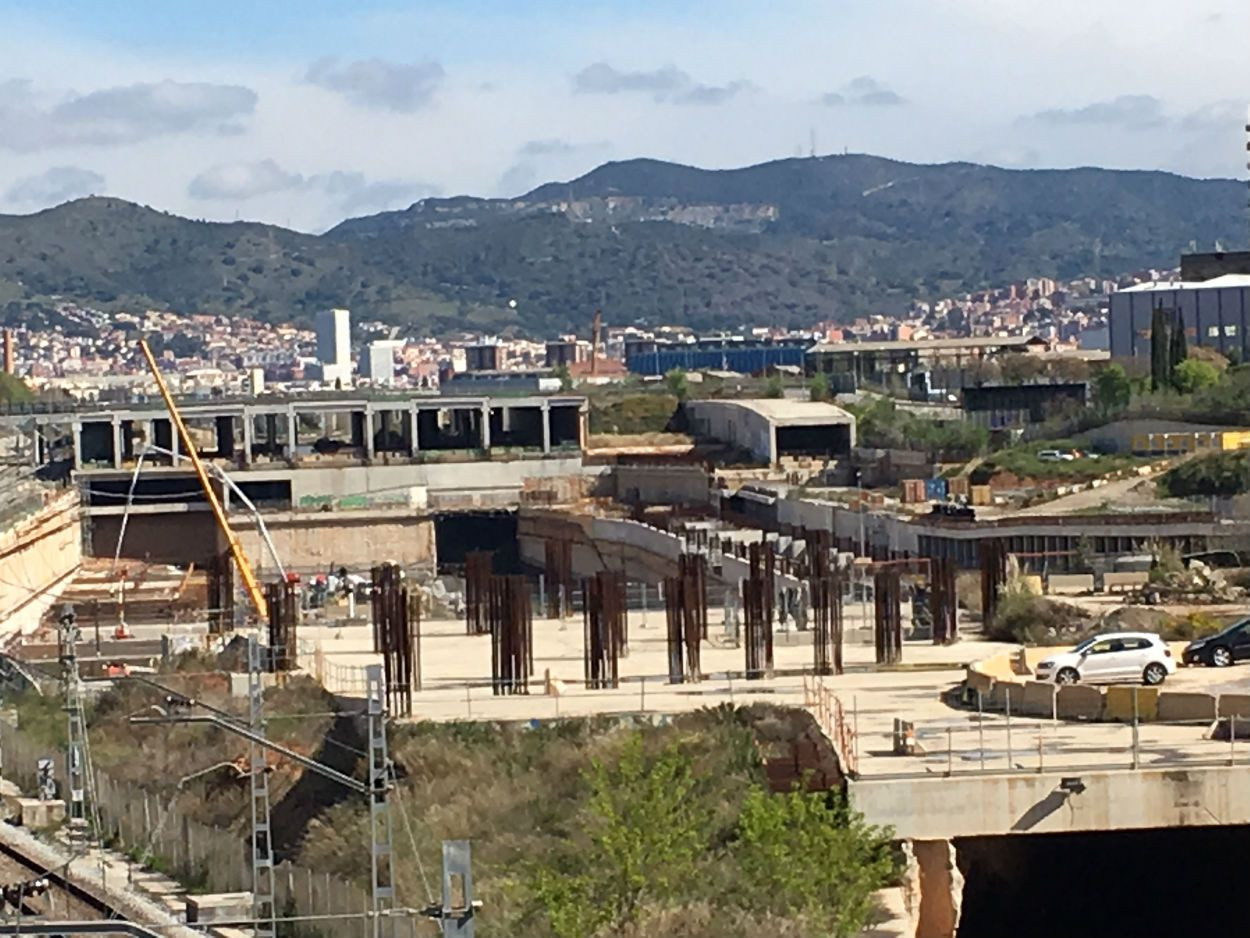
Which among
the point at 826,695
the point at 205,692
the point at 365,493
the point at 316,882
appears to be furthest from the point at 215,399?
the point at 316,882

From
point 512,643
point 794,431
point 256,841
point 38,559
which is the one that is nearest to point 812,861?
point 256,841

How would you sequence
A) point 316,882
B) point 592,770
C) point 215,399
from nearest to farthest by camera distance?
point 316,882, point 592,770, point 215,399

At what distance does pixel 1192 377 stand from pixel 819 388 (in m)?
21.5

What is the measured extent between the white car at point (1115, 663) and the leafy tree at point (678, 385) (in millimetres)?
69284

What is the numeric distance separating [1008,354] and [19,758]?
86.2 meters

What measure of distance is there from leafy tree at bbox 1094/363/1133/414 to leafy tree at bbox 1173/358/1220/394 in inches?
56.7

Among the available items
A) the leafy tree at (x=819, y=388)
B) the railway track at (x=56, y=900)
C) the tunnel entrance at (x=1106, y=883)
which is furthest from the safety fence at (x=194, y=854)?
the leafy tree at (x=819, y=388)

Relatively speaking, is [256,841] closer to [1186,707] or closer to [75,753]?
[75,753]

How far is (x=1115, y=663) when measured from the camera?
1410 inches

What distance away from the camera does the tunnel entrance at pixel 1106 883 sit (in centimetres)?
3017

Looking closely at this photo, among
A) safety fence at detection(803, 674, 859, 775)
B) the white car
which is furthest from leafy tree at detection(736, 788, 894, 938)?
the white car

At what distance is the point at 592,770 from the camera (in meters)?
30.9

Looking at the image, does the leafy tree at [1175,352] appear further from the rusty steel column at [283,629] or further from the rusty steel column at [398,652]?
the rusty steel column at [398,652]

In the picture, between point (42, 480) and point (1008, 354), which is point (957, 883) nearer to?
point (42, 480)
